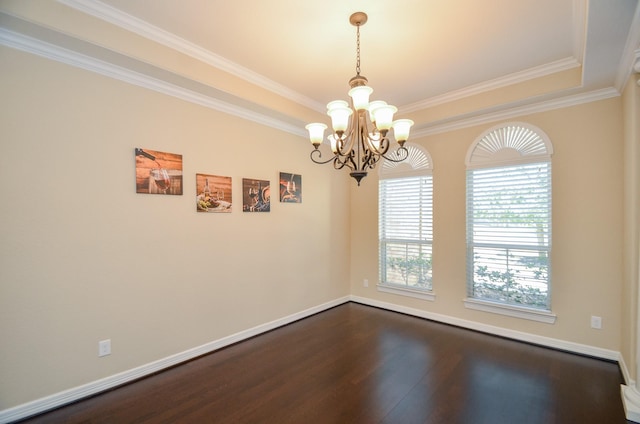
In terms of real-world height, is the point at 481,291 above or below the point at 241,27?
below

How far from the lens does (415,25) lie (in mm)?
2320

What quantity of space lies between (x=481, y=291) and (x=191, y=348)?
348 centimetres

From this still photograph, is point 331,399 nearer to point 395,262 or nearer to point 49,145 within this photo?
point 395,262

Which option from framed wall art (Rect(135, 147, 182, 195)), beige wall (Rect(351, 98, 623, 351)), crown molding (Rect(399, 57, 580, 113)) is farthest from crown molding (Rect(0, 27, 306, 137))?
beige wall (Rect(351, 98, 623, 351))

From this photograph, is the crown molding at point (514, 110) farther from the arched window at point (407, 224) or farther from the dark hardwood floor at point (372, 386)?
the dark hardwood floor at point (372, 386)

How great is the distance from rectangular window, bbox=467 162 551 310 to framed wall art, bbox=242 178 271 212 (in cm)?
263

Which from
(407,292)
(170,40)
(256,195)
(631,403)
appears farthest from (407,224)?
(170,40)

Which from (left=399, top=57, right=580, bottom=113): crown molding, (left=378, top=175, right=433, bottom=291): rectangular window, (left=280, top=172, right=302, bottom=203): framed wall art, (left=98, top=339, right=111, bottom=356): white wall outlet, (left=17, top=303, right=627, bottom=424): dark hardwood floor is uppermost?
(left=399, top=57, right=580, bottom=113): crown molding

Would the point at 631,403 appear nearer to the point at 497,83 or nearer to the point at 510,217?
the point at 510,217

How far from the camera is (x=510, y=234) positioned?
3.44m

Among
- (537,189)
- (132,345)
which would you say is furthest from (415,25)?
(132,345)

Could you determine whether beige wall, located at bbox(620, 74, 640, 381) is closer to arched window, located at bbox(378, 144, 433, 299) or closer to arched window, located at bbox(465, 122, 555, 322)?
arched window, located at bbox(465, 122, 555, 322)

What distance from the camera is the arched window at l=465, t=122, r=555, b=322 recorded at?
10.6 ft

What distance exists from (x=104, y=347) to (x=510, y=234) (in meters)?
4.30
